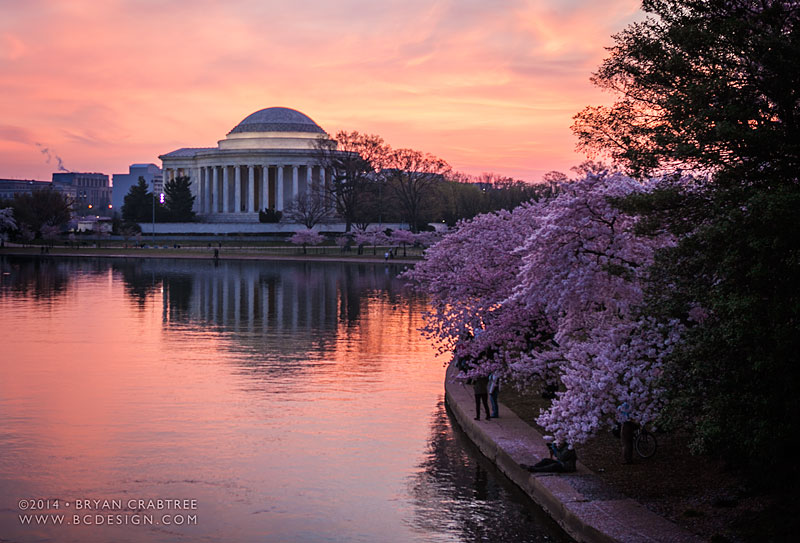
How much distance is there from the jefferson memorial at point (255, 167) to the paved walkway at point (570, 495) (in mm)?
131688

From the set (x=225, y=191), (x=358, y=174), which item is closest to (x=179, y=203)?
(x=225, y=191)

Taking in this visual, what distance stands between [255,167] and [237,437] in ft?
469

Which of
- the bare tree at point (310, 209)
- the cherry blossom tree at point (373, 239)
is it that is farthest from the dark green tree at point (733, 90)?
the bare tree at point (310, 209)

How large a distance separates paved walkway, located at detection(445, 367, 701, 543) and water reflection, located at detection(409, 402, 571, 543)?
0.23 meters

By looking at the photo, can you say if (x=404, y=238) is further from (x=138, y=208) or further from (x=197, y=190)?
(x=197, y=190)

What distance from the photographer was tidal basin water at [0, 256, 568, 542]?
15.2 meters

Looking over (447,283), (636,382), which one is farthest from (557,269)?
(447,283)

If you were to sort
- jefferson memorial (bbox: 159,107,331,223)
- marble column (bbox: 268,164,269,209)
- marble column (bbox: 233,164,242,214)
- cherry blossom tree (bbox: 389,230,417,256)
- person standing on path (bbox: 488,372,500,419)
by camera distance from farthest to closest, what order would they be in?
1. marble column (bbox: 233,164,242,214)
2. marble column (bbox: 268,164,269,209)
3. jefferson memorial (bbox: 159,107,331,223)
4. cherry blossom tree (bbox: 389,230,417,256)
5. person standing on path (bbox: 488,372,500,419)

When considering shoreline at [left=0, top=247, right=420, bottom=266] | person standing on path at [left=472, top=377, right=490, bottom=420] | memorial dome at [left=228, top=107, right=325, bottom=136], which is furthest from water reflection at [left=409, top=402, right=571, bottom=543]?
memorial dome at [left=228, top=107, right=325, bottom=136]

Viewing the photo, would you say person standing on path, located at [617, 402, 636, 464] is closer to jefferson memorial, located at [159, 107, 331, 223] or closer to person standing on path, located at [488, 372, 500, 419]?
person standing on path, located at [488, 372, 500, 419]

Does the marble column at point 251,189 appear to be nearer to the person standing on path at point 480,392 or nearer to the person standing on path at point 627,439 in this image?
the person standing on path at point 480,392

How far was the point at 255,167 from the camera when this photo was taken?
526 feet

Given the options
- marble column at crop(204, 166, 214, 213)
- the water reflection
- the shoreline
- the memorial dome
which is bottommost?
the water reflection

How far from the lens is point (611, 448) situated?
18906mm
